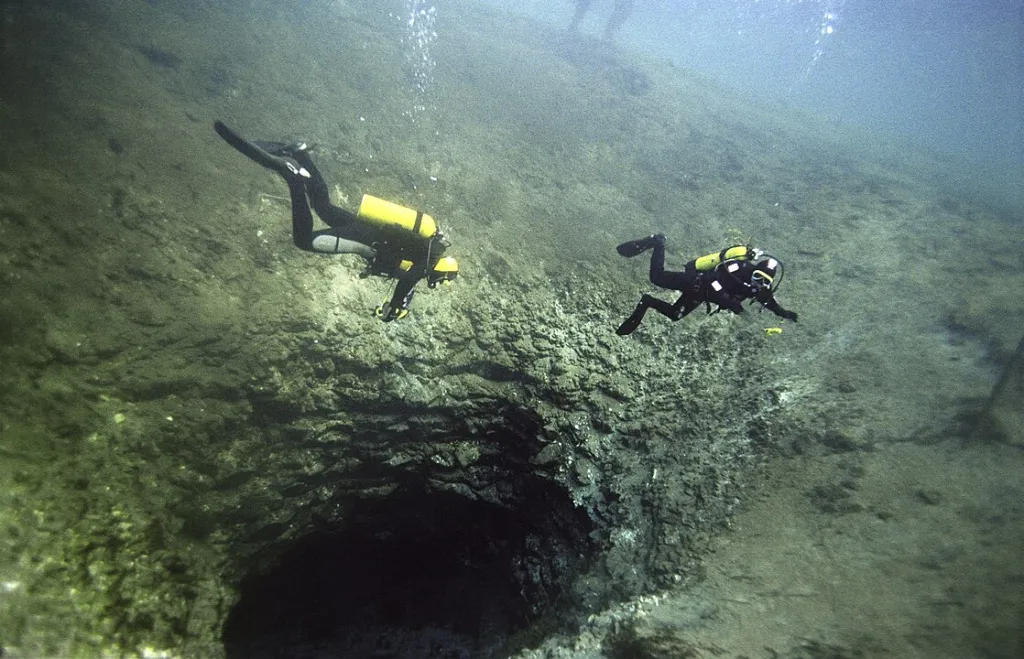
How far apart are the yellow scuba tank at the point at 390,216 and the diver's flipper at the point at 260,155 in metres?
0.90

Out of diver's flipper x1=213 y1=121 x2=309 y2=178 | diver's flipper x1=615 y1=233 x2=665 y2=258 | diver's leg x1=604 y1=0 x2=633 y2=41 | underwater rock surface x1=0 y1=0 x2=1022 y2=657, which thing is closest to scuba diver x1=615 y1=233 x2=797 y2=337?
diver's flipper x1=615 y1=233 x2=665 y2=258

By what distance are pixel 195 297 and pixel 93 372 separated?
1.27m

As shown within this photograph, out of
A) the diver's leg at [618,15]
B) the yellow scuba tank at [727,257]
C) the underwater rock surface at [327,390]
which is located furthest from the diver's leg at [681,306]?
the diver's leg at [618,15]

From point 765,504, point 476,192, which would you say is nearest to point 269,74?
point 476,192

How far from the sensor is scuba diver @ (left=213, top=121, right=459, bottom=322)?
4488 millimetres

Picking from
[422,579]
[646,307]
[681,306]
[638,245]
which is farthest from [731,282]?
[422,579]

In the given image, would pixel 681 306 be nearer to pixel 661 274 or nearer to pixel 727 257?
pixel 661 274

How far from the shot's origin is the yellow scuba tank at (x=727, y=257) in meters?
4.46

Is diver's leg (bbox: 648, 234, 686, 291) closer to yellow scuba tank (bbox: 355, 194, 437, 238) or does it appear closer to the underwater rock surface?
the underwater rock surface

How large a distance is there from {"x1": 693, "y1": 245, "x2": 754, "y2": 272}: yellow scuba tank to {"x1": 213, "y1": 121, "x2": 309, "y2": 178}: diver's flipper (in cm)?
445

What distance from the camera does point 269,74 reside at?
949 centimetres

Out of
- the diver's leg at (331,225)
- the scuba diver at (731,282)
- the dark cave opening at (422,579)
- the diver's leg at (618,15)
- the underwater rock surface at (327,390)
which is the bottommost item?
the dark cave opening at (422,579)

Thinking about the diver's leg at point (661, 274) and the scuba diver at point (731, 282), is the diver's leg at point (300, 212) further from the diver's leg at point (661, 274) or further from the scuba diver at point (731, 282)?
the diver's leg at point (661, 274)

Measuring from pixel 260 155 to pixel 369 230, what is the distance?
1.26 meters
